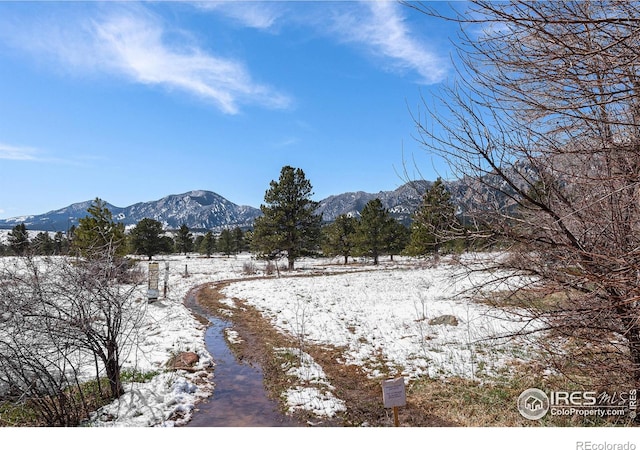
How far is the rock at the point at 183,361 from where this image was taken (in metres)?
7.05

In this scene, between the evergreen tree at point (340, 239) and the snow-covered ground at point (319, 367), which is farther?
the evergreen tree at point (340, 239)

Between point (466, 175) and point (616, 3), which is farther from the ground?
point (616, 3)

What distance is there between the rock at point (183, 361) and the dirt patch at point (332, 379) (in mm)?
1069

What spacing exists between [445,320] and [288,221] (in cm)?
2152

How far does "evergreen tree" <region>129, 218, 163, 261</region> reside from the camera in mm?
48750


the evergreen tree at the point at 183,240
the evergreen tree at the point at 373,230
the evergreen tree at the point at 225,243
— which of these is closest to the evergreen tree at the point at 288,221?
the evergreen tree at the point at 373,230

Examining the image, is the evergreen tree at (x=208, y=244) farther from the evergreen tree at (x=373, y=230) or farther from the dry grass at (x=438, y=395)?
the dry grass at (x=438, y=395)

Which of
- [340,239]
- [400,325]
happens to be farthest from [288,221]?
[400,325]

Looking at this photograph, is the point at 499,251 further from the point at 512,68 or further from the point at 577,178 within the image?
the point at 512,68

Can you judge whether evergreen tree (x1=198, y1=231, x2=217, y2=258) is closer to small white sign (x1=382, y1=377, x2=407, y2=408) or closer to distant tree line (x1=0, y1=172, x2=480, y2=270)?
distant tree line (x1=0, y1=172, x2=480, y2=270)

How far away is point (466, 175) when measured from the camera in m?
3.62

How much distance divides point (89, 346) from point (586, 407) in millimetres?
7008

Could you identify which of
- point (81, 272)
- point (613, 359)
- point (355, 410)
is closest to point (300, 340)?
point (355, 410)

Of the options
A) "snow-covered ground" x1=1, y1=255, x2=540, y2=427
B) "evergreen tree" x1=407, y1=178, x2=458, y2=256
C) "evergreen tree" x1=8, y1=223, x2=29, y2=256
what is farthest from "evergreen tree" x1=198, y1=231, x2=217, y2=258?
"evergreen tree" x1=407, y1=178, x2=458, y2=256
